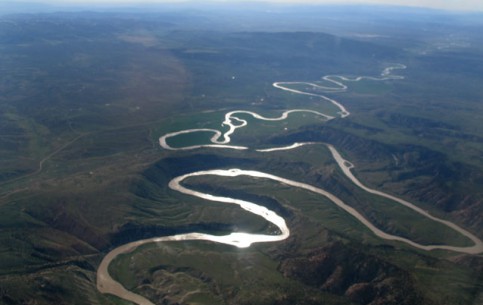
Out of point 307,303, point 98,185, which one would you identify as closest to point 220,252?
point 307,303

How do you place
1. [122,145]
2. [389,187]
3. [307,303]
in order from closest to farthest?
[307,303] < [389,187] < [122,145]

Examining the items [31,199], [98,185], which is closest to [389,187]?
[98,185]

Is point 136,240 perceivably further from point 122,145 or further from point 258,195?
point 122,145

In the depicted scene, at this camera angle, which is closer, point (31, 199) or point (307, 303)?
point (307, 303)

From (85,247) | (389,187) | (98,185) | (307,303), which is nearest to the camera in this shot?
(307,303)

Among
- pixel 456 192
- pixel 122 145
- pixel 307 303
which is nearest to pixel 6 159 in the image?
pixel 122 145

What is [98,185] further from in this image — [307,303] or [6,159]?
[307,303]

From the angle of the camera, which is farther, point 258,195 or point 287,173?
point 287,173

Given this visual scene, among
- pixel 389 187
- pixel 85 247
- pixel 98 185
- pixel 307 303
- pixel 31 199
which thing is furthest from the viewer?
pixel 389 187

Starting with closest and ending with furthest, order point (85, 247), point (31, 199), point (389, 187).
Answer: point (85, 247), point (31, 199), point (389, 187)
